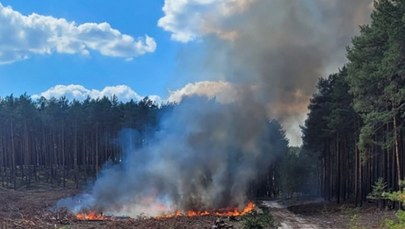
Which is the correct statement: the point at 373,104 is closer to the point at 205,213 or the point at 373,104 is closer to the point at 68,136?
the point at 205,213

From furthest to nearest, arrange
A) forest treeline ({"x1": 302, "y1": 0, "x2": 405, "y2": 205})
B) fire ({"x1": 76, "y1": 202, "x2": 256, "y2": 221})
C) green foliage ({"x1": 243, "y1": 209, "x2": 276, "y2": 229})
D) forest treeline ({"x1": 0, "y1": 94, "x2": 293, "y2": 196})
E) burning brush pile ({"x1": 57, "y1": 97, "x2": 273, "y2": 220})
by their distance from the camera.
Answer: forest treeline ({"x1": 0, "y1": 94, "x2": 293, "y2": 196}), burning brush pile ({"x1": 57, "y1": 97, "x2": 273, "y2": 220}), fire ({"x1": 76, "y1": 202, "x2": 256, "y2": 221}), forest treeline ({"x1": 302, "y1": 0, "x2": 405, "y2": 205}), green foliage ({"x1": 243, "y1": 209, "x2": 276, "y2": 229})

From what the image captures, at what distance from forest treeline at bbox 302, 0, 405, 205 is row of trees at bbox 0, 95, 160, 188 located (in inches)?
939

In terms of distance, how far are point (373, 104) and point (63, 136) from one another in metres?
42.1

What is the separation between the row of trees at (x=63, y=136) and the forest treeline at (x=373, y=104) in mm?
23856

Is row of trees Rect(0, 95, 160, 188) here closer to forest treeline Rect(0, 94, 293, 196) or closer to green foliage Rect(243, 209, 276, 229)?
forest treeline Rect(0, 94, 293, 196)

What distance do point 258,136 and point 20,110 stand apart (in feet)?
106

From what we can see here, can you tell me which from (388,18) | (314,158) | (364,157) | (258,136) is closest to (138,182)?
(258,136)

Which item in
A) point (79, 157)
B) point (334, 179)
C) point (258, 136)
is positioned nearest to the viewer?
point (258, 136)

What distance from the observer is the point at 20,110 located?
56.1m

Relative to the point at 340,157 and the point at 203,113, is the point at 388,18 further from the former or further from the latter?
the point at 340,157

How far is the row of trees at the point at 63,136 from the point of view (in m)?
56.6

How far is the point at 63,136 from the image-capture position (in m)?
57.7

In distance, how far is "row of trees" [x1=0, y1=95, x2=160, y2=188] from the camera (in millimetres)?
56562

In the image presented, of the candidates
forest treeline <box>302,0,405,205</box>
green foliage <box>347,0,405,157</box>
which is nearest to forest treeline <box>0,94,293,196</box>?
forest treeline <box>302,0,405,205</box>
